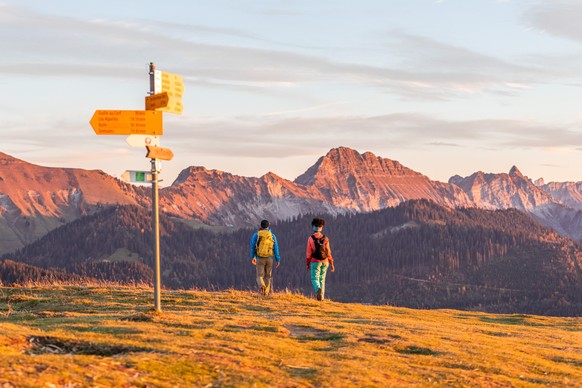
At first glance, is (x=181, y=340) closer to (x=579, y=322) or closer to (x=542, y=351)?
(x=542, y=351)

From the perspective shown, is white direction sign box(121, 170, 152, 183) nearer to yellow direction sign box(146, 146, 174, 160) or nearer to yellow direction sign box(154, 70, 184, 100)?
yellow direction sign box(146, 146, 174, 160)

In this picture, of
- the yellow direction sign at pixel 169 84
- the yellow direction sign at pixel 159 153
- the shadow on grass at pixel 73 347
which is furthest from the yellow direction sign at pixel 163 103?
the shadow on grass at pixel 73 347

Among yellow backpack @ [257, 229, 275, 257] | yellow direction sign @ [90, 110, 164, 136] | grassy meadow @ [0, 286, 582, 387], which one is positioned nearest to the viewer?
grassy meadow @ [0, 286, 582, 387]

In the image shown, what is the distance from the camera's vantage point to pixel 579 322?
4494 cm

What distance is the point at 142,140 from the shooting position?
25.3 meters

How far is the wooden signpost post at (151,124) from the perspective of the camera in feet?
82.0

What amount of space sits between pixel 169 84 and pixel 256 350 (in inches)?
401

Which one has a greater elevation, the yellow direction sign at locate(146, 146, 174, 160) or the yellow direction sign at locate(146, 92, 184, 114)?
the yellow direction sign at locate(146, 92, 184, 114)

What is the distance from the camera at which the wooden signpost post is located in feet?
82.0

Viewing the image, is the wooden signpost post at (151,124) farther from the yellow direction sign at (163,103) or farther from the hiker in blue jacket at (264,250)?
the hiker in blue jacket at (264,250)

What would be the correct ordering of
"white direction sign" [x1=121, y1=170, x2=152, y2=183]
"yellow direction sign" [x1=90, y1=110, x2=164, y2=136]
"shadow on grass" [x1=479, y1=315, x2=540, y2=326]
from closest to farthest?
"yellow direction sign" [x1=90, y1=110, x2=164, y2=136], "white direction sign" [x1=121, y1=170, x2=152, y2=183], "shadow on grass" [x1=479, y1=315, x2=540, y2=326]

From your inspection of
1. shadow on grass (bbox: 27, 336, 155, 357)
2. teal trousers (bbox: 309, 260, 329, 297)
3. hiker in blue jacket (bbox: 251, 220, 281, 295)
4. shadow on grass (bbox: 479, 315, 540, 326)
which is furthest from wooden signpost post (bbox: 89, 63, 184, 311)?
shadow on grass (bbox: 479, 315, 540, 326)

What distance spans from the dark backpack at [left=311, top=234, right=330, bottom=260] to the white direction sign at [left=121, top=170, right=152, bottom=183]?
41.3 feet

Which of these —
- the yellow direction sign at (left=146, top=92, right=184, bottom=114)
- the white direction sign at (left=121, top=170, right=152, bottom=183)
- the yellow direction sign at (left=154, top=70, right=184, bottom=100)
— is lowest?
the white direction sign at (left=121, top=170, right=152, bottom=183)
